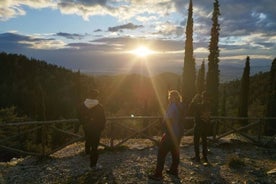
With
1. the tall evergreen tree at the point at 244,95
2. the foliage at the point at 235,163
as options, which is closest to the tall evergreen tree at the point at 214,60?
the tall evergreen tree at the point at 244,95

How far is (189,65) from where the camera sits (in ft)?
149

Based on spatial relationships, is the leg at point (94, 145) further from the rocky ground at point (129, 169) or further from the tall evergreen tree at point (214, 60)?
the tall evergreen tree at point (214, 60)

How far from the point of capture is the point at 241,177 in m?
10.6

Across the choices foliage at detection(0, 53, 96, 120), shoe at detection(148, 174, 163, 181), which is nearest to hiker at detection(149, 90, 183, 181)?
shoe at detection(148, 174, 163, 181)

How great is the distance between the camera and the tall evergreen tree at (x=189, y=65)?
45.5 m

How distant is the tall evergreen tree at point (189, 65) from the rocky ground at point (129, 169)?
102 ft

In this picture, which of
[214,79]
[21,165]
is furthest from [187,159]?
[214,79]

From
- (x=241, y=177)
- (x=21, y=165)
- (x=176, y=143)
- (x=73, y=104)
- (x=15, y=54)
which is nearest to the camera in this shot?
(x=176, y=143)

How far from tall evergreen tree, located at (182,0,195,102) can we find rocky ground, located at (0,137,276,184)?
1222 inches

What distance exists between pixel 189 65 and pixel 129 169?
35.5 m

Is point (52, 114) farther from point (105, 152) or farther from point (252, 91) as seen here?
point (105, 152)

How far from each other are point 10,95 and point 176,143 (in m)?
61.9

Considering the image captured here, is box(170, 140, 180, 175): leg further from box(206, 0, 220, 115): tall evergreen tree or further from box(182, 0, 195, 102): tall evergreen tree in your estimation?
box(182, 0, 195, 102): tall evergreen tree

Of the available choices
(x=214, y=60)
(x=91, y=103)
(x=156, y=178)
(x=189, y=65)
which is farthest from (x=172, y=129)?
(x=189, y=65)
